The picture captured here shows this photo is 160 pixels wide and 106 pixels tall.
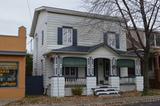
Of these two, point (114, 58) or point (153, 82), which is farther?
point (153, 82)

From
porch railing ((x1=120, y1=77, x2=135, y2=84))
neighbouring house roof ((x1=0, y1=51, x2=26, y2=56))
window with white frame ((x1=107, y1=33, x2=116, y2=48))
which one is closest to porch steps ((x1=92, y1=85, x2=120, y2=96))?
porch railing ((x1=120, y1=77, x2=135, y2=84))

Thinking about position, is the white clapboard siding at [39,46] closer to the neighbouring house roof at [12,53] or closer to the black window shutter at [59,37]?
the black window shutter at [59,37]

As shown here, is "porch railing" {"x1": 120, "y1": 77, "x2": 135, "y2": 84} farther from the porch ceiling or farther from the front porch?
the porch ceiling

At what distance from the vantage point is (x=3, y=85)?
20297 millimetres

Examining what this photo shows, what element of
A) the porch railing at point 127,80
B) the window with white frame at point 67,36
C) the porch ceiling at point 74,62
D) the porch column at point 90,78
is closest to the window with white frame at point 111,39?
the porch railing at point 127,80

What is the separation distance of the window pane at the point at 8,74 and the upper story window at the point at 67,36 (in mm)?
4683

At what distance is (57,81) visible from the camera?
2142 cm

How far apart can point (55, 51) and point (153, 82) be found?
1292 centimetres

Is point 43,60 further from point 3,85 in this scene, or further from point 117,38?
point 117,38

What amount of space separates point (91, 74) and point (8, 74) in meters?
6.95

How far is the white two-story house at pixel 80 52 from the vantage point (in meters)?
22.2

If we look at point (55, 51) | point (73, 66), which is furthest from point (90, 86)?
point (55, 51)

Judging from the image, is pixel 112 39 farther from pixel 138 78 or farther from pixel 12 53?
pixel 12 53

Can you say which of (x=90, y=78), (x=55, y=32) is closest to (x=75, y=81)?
(x=90, y=78)
